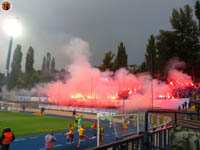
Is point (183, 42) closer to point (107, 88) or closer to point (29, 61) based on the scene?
point (107, 88)

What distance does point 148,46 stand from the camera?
5934 centimetres

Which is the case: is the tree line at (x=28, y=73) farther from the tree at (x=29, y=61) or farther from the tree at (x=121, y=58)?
the tree at (x=121, y=58)

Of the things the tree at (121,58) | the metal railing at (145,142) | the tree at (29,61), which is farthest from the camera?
the tree at (29,61)

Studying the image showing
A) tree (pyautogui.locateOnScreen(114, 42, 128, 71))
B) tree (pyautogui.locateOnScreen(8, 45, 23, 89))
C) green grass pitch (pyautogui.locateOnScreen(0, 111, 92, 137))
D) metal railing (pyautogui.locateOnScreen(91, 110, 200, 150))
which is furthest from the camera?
tree (pyautogui.locateOnScreen(8, 45, 23, 89))

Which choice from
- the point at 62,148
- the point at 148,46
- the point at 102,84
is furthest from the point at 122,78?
the point at 62,148

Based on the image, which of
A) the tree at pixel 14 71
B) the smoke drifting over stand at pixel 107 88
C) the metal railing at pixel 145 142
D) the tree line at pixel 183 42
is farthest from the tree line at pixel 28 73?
the metal railing at pixel 145 142

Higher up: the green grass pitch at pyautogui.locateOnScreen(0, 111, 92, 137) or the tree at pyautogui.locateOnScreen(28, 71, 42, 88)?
the tree at pyautogui.locateOnScreen(28, 71, 42, 88)

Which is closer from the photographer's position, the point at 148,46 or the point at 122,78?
the point at 122,78

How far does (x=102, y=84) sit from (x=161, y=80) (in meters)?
16.5

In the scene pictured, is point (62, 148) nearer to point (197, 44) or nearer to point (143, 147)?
point (143, 147)

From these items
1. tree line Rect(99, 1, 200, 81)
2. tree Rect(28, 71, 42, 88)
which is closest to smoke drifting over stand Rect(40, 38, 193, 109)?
tree line Rect(99, 1, 200, 81)

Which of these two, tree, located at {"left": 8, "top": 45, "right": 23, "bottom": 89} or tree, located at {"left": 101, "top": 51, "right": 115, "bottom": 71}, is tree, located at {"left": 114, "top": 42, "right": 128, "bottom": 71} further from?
tree, located at {"left": 8, "top": 45, "right": 23, "bottom": 89}

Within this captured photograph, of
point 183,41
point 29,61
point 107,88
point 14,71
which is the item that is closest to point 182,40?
point 183,41

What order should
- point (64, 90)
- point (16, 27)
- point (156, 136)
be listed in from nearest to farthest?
point (156, 136), point (16, 27), point (64, 90)
